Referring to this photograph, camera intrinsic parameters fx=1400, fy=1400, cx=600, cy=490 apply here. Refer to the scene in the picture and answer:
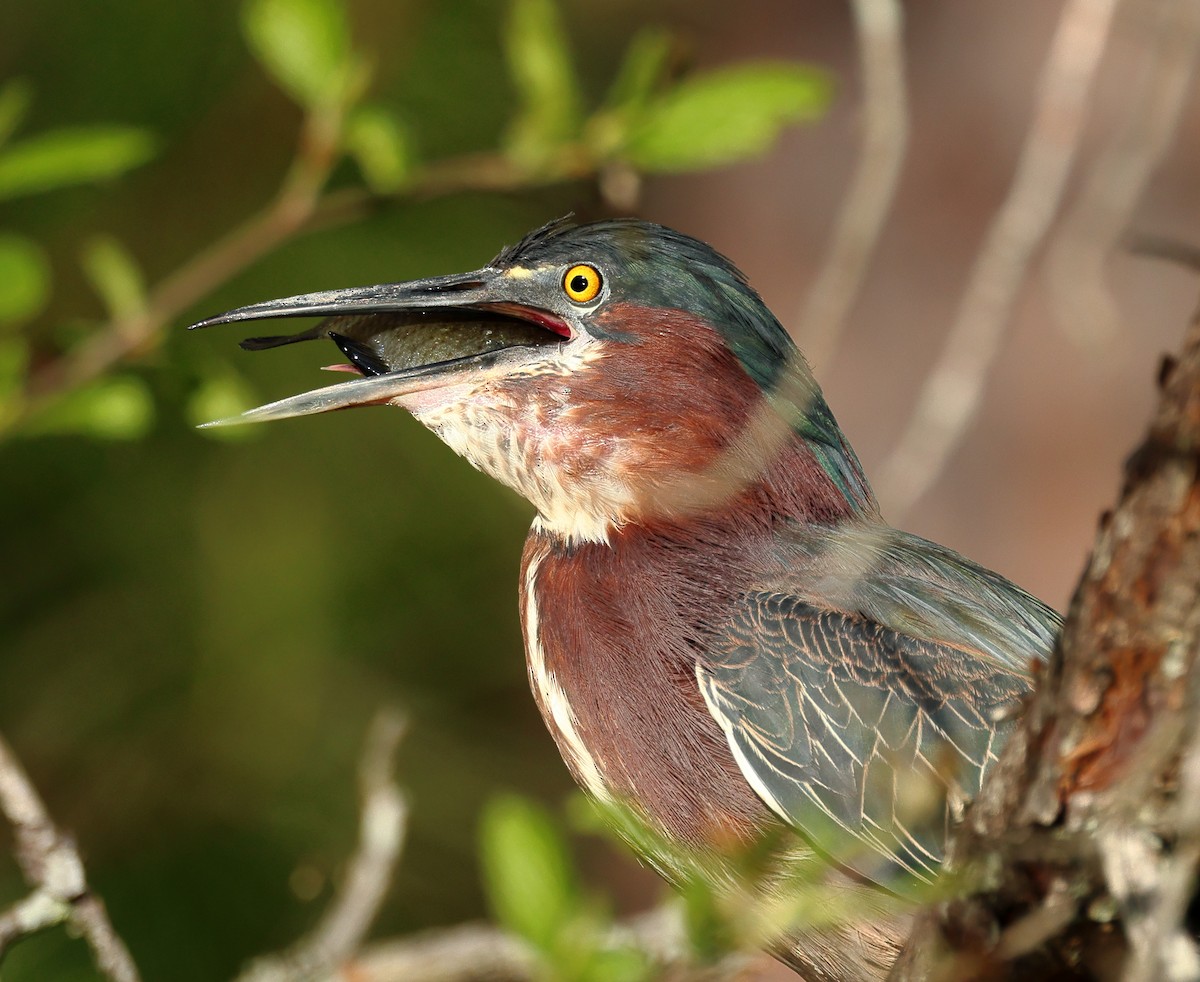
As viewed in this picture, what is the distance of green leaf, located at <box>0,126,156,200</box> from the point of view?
8.04ft

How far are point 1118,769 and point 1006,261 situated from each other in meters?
1.40

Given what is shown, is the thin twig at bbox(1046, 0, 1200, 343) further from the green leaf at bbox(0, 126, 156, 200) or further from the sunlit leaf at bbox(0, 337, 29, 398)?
the sunlit leaf at bbox(0, 337, 29, 398)

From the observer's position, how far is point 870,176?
8.57 feet

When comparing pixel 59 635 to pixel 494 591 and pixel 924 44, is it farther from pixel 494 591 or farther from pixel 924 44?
pixel 924 44

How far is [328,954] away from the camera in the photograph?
9.00ft

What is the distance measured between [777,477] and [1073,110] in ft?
2.85

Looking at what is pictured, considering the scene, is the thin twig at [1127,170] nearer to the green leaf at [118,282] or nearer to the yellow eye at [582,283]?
the yellow eye at [582,283]

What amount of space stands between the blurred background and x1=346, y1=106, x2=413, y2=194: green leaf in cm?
160

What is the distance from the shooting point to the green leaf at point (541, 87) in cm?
267

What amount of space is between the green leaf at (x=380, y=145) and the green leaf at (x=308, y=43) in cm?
8

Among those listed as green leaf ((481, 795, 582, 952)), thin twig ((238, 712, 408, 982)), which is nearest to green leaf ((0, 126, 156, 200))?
thin twig ((238, 712, 408, 982))

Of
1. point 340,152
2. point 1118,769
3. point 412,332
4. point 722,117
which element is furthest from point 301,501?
point 1118,769

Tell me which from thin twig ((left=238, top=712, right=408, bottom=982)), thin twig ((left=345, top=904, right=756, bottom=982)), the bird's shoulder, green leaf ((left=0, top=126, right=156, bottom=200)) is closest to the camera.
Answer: the bird's shoulder

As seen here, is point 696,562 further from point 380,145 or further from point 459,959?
point 459,959
